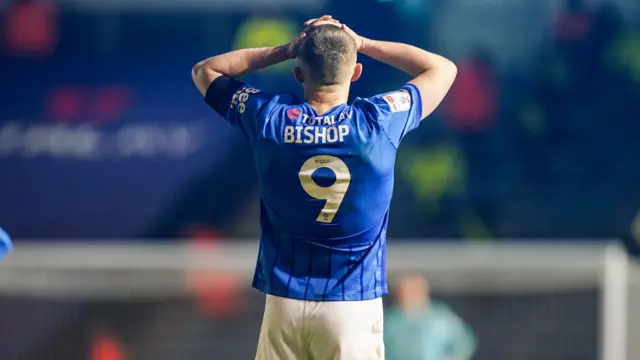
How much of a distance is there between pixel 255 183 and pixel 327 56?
10.8 ft

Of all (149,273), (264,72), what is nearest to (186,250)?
(149,273)

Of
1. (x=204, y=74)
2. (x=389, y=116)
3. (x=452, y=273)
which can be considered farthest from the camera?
(x=452, y=273)

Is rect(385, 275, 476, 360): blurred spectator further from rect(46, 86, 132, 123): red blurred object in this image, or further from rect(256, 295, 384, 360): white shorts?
rect(256, 295, 384, 360): white shorts

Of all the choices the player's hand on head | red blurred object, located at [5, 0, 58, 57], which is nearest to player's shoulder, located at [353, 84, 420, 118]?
the player's hand on head

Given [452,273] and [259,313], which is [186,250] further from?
[452,273]

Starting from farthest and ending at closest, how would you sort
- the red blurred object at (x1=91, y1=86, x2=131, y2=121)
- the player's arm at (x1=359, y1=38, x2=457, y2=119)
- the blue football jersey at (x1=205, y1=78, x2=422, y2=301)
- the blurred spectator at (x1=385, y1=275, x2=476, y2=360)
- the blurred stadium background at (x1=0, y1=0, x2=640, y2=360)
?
the red blurred object at (x1=91, y1=86, x2=131, y2=121)
the blurred stadium background at (x1=0, y1=0, x2=640, y2=360)
the blurred spectator at (x1=385, y1=275, x2=476, y2=360)
the player's arm at (x1=359, y1=38, x2=457, y2=119)
the blue football jersey at (x1=205, y1=78, x2=422, y2=301)

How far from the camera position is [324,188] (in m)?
2.77

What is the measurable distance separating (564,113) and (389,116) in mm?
3403

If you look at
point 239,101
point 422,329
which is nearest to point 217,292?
point 422,329

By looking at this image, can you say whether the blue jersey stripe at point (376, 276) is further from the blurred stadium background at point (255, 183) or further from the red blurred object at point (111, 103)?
the red blurred object at point (111, 103)

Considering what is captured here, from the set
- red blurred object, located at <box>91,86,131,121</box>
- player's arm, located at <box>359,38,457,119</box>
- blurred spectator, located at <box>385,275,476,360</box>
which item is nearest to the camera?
player's arm, located at <box>359,38,457,119</box>

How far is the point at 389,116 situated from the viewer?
9.19 feet

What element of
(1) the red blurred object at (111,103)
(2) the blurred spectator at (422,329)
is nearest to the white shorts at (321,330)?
(2) the blurred spectator at (422,329)

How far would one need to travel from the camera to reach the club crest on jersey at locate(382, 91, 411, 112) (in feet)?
9.27
